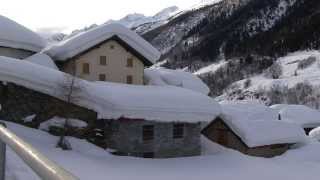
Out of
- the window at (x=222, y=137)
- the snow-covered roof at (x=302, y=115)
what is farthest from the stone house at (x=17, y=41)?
the snow-covered roof at (x=302, y=115)

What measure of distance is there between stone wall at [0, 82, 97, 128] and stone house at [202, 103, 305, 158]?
48.5 feet

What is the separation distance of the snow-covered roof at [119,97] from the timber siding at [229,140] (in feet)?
25.9

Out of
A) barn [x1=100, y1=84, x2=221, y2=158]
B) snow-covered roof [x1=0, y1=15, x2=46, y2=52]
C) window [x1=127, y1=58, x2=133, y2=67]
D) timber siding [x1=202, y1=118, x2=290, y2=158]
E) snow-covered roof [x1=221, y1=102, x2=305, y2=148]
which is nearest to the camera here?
barn [x1=100, y1=84, x2=221, y2=158]

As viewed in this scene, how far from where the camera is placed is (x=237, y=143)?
40500mm

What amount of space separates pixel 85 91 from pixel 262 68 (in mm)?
128071

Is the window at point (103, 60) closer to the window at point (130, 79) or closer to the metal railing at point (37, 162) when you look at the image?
the window at point (130, 79)

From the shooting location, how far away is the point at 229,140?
4075cm

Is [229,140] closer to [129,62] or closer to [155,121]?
[129,62]

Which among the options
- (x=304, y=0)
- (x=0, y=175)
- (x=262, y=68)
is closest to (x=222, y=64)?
(x=262, y=68)

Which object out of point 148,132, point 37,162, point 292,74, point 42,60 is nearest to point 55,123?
point 148,132

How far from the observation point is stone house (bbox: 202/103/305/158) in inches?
1577

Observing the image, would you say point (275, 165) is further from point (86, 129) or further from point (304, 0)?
point (304, 0)

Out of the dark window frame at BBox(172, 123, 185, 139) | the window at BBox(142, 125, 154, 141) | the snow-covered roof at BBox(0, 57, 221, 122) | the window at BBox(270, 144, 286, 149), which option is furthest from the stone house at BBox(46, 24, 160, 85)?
the window at BBox(270, 144, 286, 149)

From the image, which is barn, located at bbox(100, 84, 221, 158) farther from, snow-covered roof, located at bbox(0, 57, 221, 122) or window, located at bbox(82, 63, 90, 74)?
window, located at bbox(82, 63, 90, 74)
